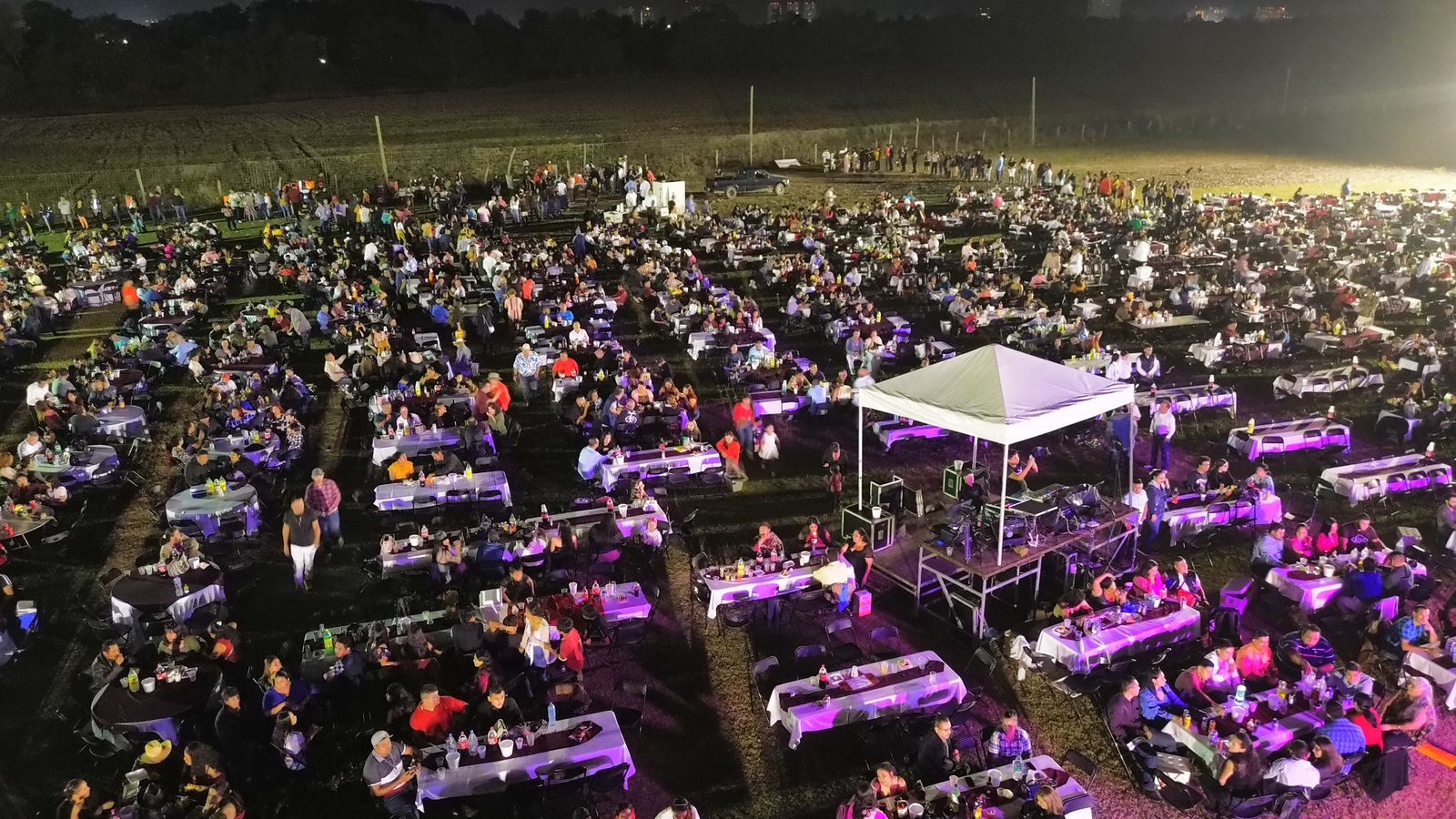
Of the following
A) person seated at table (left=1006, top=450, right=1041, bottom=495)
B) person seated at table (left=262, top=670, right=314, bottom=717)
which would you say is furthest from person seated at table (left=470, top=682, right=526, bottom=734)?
person seated at table (left=1006, top=450, right=1041, bottom=495)

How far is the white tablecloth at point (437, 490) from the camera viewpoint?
41.6 ft

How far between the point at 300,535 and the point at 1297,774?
10646mm

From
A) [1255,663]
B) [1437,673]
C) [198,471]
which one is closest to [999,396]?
[1255,663]

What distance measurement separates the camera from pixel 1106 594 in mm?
9828

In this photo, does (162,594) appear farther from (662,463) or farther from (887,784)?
(887,784)

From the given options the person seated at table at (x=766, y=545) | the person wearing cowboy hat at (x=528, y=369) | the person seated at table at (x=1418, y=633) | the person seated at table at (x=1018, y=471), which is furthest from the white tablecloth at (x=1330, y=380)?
the person wearing cowboy hat at (x=528, y=369)

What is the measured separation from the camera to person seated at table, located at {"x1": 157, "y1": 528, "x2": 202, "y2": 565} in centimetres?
1083

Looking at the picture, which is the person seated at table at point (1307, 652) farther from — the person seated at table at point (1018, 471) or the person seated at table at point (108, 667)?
the person seated at table at point (108, 667)

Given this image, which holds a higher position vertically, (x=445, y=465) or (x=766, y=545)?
(x=445, y=465)

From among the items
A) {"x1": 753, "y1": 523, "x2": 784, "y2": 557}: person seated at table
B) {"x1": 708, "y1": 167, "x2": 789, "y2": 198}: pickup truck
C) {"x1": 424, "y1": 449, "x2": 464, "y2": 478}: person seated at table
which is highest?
{"x1": 708, "y1": 167, "x2": 789, "y2": 198}: pickup truck

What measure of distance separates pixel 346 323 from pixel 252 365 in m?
2.53

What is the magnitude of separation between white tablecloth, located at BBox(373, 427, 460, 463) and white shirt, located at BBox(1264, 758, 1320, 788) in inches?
451

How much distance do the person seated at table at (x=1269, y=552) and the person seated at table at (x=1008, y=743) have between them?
4.88m

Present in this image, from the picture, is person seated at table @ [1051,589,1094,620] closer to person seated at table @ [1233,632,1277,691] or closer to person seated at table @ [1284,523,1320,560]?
person seated at table @ [1233,632,1277,691]
